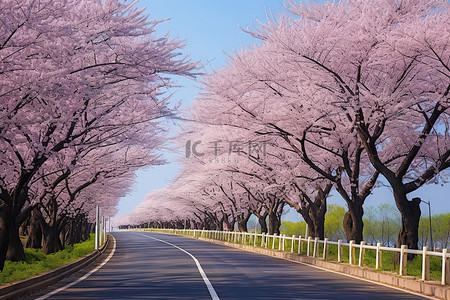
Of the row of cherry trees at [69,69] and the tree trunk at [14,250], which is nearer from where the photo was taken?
the row of cherry trees at [69,69]

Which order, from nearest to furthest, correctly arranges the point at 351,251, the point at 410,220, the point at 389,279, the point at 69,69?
the point at 69,69 → the point at 389,279 → the point at 410,220 → the point at 351,251

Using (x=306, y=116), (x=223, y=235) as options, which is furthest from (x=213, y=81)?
(x=223, y=235)

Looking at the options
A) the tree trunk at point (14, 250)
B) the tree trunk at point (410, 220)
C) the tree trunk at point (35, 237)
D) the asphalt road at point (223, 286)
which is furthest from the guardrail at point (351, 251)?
the tree trunk at point (35, 237)

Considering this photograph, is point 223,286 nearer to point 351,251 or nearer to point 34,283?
point 34,283

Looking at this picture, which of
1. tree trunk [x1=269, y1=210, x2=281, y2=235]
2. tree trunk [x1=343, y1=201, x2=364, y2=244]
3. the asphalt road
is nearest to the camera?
the asphalt road

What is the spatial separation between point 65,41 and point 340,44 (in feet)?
34.7

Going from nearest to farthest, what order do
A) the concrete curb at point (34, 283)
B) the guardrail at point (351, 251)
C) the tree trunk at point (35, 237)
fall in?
1. the concrete curb at point (34, 283)
2. the guardrail at point (351, 251)
3. the tree trunk at point (35, 237)

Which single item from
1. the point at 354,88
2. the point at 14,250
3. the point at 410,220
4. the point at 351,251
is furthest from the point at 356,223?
→ the point at 14,250

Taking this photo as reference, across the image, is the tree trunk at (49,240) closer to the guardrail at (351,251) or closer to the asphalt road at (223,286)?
the guardrail at (351,251)

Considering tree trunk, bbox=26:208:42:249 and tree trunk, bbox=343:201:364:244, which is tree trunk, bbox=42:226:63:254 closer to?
tree trunk, bbox=26:208:42:249

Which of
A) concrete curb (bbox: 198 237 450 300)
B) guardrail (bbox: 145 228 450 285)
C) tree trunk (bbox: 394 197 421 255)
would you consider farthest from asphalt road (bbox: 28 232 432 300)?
tree trunk (bbox: 394 197 421 255)

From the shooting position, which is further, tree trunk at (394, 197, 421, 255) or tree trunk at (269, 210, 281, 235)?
tree trunk at (269, 210, 281, 235)

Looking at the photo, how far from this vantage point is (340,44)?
2194 cm

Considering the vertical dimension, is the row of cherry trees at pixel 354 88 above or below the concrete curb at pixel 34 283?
above
